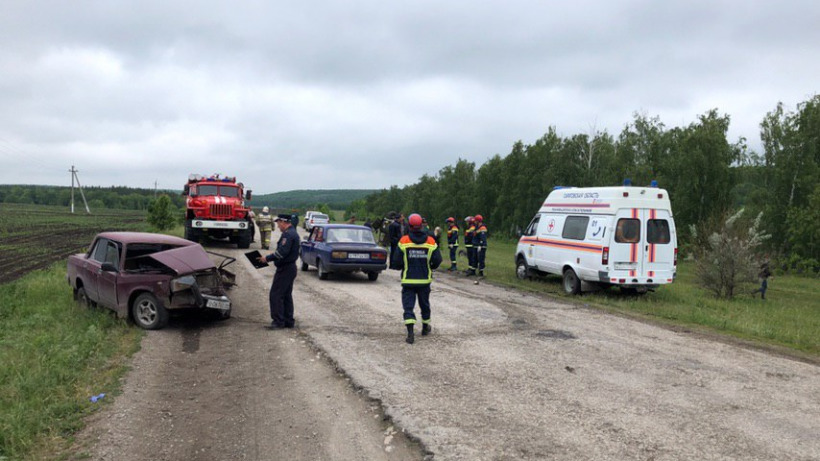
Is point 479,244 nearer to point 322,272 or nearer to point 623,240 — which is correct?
point 322,272

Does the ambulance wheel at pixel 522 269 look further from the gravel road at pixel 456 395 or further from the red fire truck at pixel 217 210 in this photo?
the red fire truck at pixel 217 210

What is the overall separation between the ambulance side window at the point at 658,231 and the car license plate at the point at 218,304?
9290mm

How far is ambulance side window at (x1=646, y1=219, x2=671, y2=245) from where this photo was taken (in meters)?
12.7

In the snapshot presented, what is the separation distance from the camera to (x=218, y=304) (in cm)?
885

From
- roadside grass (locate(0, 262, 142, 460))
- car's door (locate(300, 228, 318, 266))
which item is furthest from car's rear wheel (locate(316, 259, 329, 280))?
roadside grass (locate(0, 262, 142, 460))

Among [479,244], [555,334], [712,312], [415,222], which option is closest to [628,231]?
[712,312]

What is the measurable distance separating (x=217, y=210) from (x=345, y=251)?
11067mm

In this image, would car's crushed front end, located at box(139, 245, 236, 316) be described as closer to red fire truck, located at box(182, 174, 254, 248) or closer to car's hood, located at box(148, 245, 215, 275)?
car's hood, located at box(148, 245, 215, 275)

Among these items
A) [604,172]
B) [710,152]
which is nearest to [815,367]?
[710,152]

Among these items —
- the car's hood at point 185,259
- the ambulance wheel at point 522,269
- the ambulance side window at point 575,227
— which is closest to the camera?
the car's hood at point 185,259

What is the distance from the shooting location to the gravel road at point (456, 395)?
448 cm

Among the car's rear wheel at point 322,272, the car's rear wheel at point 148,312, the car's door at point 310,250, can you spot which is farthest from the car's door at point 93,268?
the car's door at point 310,250

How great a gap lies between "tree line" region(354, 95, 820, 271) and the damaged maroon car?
26.3 metres

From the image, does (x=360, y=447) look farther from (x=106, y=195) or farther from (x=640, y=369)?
(x=106, y=195)
